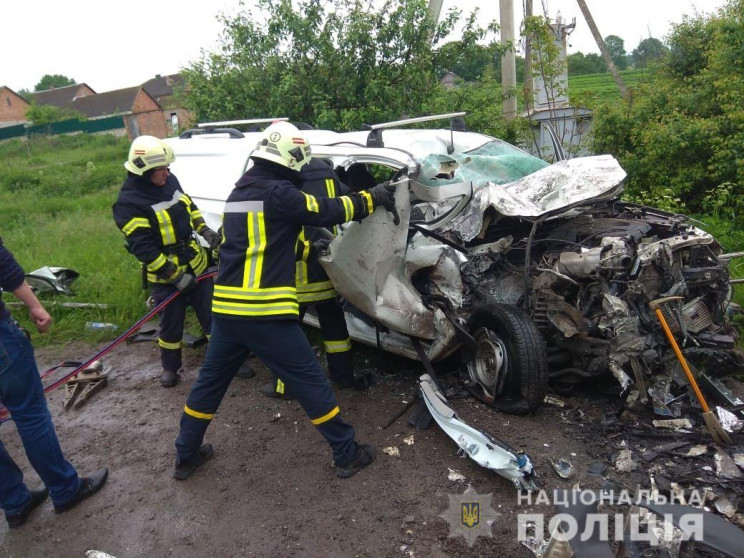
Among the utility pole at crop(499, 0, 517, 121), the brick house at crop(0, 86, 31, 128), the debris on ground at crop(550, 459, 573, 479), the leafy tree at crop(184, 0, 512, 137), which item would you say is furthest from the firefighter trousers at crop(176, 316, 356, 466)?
the brick house at crop(0, 86, 31, 128)

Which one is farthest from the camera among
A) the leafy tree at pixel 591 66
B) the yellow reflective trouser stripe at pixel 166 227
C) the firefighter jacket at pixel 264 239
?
the leafy tree at pixel 591 66

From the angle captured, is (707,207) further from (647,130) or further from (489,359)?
(489,359)

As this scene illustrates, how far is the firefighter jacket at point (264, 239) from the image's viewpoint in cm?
291

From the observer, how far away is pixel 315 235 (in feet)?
12.2

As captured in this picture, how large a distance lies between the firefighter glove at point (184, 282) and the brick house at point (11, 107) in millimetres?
56850

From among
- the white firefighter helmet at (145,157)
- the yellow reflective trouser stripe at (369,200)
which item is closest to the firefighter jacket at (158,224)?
the white firefighter helmet at (145,157)

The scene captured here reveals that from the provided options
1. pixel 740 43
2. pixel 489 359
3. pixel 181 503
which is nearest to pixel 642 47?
pixel 740 43

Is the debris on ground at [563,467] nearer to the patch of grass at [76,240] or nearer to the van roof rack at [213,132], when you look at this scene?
the van roof rack at [213,132]

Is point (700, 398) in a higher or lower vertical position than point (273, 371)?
lower

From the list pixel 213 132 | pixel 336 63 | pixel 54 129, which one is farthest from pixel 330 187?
pixel 54 129

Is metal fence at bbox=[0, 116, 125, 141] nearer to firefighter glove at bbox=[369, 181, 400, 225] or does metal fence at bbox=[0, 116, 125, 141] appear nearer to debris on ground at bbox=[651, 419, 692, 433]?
firefighter glove at bbox=[369, 181, 400, 225]

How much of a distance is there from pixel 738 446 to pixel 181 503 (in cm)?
308

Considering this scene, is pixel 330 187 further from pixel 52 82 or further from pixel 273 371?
pixel 52 82

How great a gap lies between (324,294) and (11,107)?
61.3 m
